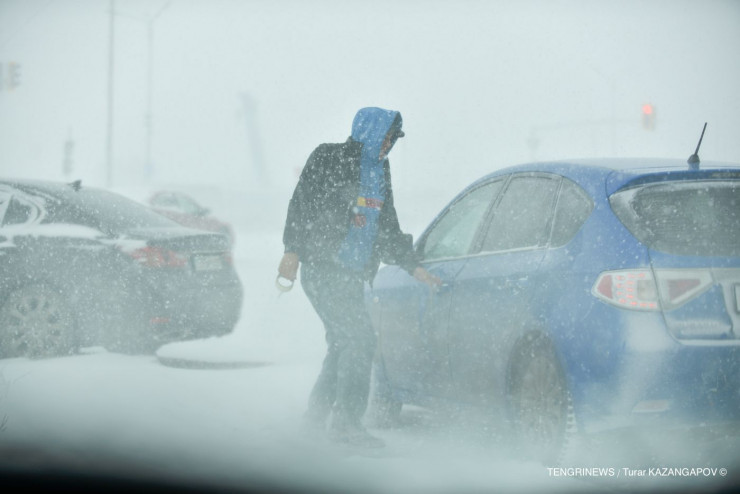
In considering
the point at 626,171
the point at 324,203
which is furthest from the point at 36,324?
the point at 626,171

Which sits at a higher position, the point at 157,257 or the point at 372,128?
the point at 372,128

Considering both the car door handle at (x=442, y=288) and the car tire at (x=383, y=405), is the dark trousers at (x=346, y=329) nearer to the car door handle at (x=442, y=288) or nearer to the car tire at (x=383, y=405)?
the car door handle at (x=442, y=288)

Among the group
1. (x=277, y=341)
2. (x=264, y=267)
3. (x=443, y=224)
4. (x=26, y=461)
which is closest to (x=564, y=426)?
(x=443, y=224)

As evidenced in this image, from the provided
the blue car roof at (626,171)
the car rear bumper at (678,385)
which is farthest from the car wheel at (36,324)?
the car rear bumper at (678,385)

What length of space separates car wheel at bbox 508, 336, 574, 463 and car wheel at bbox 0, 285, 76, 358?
470 centimetres

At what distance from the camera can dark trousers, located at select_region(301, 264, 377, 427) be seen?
548cm

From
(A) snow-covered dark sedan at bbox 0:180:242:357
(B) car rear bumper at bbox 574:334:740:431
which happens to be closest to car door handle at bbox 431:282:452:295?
(B) car rear bumper at bbox 574:334:740:431

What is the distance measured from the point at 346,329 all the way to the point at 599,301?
1.68 m

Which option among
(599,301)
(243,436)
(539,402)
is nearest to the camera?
(599,301)

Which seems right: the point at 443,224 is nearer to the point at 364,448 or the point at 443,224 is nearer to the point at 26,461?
the point at 364,448

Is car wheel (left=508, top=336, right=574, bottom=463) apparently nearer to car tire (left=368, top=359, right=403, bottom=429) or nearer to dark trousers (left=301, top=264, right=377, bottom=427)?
dark trousers (left=301, top=264, right=377, bottom=427)

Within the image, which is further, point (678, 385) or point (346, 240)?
point (346, 240)

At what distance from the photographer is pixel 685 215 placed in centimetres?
429

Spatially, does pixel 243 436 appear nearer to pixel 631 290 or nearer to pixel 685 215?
pixel 631 290
